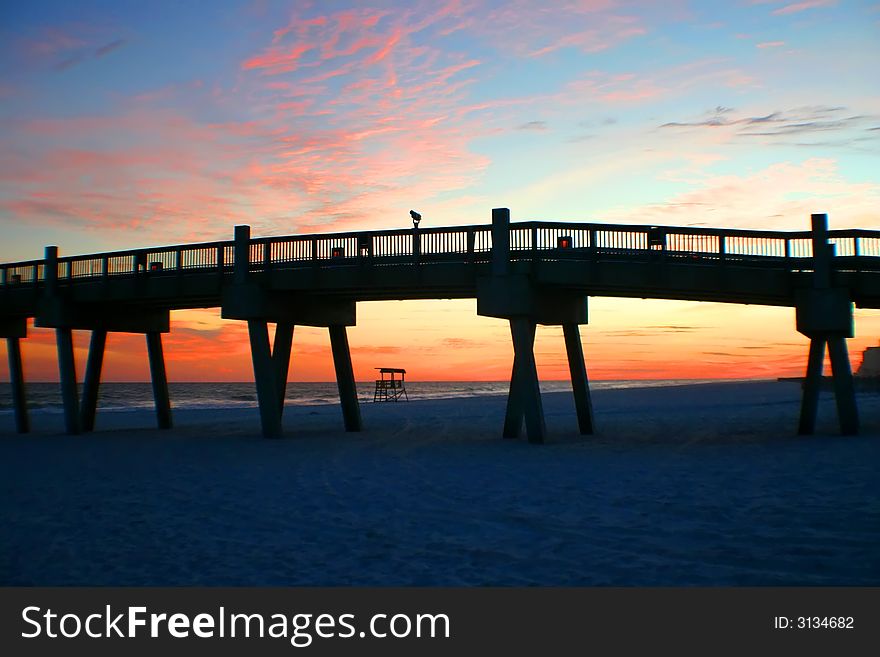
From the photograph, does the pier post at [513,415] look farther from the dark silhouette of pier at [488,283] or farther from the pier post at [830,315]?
the pier post at [830,315]

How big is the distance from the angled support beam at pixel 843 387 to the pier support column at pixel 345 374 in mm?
15855

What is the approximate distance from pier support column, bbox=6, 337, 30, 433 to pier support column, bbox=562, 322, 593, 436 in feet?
75.5

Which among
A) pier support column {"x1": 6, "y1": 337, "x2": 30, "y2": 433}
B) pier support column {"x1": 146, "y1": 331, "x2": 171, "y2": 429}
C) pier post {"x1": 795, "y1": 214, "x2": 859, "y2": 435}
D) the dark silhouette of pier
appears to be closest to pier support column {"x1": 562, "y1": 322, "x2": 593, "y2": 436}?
the dark silhouette of pier

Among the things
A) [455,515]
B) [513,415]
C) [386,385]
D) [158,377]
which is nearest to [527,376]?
[513,415]

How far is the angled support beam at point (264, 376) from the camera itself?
26.2m

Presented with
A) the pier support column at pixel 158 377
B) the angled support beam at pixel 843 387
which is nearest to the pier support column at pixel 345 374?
the pier support column at pixel 158 377

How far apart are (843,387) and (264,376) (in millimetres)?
17386

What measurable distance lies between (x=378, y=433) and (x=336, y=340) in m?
3.88

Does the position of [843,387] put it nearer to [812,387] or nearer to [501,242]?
[812,387]

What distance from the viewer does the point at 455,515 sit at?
37.8 ft

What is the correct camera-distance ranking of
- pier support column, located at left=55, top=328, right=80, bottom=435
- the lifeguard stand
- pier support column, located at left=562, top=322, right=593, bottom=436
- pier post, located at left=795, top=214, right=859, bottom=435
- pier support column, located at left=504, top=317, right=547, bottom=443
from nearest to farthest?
pier post, located at left=795, top=214, right=859, bottom=435, pier support column, located at left=504, top=317, right=547, bottom=443, pier support column, located at left=562, top=322, right=593, bottom=436, pier support column, located at left=55, top=328, right=80, bottom=435, the lifeguard stand

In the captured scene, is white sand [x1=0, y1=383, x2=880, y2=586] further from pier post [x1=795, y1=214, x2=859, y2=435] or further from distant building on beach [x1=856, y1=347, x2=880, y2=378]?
distant building on beach [x1=856, y1=347, x2=880, y2=378]

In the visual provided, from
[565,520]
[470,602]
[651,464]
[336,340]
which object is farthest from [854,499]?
[336,340]

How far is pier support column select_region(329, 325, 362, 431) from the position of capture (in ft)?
96.0
